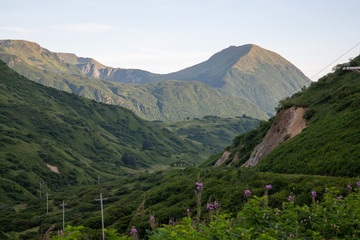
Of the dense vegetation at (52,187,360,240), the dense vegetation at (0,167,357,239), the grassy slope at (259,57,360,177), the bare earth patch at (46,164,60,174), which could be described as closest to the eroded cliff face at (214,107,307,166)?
the grassy slope at (259,57,360,177)

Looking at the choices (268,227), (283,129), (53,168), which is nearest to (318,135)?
(283,129)

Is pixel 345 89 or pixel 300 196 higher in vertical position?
pixel 345 89

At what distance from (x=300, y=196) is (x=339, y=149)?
1364cm

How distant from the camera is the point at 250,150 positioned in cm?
6912

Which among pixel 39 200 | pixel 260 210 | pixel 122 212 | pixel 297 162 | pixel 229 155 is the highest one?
pixel 260 210

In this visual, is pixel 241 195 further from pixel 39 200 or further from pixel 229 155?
pixel 39 200

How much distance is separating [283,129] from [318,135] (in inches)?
632

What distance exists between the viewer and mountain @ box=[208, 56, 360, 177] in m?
31.2

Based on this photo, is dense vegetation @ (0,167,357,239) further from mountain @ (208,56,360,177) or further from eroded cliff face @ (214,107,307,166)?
eroded cliff face @ (214,107,307,166)

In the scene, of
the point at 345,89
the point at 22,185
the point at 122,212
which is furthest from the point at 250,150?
the point at 22,185

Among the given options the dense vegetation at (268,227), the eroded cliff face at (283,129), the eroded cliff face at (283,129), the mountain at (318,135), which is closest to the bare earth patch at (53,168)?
the mountain at (318,135)

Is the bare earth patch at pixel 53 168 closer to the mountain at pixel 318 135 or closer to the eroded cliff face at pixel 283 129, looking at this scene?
the mountain at pixel 318 135

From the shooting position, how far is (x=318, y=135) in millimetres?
40062

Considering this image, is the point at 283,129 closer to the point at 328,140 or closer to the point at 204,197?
the point at 328,140
